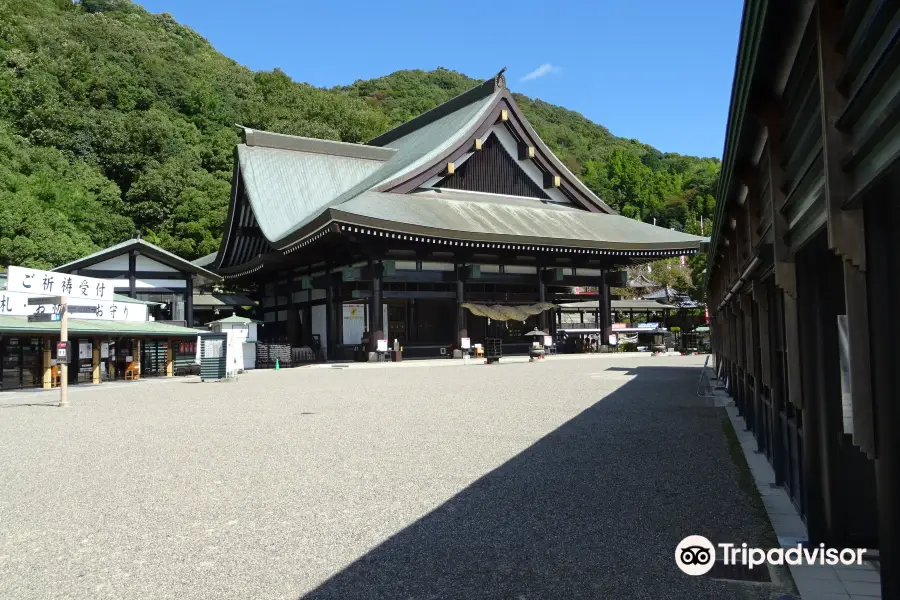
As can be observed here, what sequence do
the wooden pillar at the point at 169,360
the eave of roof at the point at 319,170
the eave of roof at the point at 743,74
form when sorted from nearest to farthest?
1. the eave of roof at the point at 743,74
2. the wooden pillar at the point at 169,360
3. the eave of roof at the point at 319,170

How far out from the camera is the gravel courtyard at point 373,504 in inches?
134

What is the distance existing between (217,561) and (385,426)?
16.5ft

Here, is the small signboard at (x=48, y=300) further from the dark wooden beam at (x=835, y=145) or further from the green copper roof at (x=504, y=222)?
the dark wooden beam at (x=835, y=145)

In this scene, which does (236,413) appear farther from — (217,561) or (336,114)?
(336,114)

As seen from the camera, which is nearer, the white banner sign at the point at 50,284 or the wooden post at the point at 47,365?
the white banner sign at the point at 50,284

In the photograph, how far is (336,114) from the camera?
5931cm

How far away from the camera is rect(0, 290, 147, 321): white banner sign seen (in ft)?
48.7

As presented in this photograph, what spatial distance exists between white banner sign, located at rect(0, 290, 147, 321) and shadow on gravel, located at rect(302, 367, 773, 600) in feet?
40.6

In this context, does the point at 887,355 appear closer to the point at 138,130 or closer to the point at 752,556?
the point at 752,556

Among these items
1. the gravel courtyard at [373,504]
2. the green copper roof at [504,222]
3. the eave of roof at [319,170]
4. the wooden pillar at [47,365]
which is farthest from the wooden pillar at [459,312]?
the gravel courtyard at [373,504]

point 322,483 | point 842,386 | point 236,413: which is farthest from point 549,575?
point 236,413

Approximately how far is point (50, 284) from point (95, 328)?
231 cm

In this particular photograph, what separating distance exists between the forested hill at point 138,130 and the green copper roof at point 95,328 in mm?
14548

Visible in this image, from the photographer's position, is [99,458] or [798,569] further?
[99,458]
